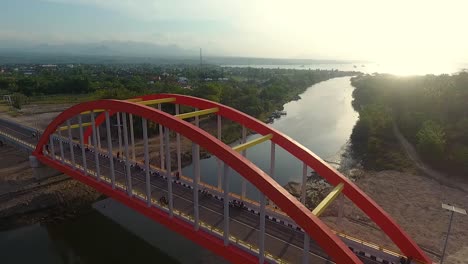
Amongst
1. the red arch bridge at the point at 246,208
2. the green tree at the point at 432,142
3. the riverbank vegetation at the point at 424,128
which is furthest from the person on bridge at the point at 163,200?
the green tree at the point at 432,142

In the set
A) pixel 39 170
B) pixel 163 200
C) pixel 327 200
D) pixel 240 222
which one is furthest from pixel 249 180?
pixel 39 170

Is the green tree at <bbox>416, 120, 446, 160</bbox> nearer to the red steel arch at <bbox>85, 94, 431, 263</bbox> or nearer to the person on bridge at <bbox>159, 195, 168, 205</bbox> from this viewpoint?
the red steel arch at <bbox>85, 94, 431, 263</bbox>

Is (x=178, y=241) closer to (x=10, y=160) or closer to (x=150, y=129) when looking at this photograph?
(x=10, y=160)

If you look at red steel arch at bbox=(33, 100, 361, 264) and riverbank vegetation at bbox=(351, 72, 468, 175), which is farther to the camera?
riverbank vegetation at bbox=(351, 72, 468, 175)

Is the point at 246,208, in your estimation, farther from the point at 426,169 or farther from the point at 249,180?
the point at 426,169

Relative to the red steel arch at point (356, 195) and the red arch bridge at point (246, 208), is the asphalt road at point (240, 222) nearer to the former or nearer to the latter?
the red arch bridge at point (246, 208)

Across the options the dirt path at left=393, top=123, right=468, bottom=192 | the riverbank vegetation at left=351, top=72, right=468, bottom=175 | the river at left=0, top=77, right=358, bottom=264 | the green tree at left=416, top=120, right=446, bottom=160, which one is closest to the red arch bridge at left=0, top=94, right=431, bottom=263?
the river at left=0, top=77, right=358, bottom=264

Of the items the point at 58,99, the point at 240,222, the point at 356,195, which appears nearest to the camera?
the point at 356,195
